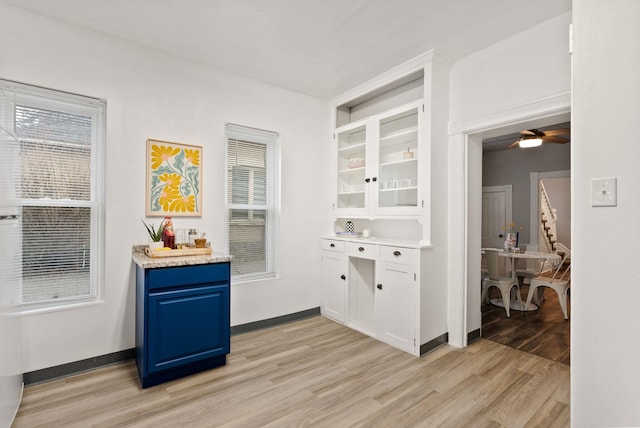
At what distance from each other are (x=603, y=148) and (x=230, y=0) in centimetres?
237

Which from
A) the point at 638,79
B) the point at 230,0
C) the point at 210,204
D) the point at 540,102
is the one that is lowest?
the point at 210,204

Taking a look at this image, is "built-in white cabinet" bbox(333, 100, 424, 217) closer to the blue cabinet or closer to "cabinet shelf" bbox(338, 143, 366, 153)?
"cabinet shelf" bbox(338, 143, 366, 153)

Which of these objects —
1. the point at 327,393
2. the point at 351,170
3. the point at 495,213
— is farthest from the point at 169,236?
the point at 495,213

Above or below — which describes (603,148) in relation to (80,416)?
above

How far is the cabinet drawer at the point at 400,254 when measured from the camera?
2.88 m

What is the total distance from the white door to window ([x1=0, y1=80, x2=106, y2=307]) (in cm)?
694

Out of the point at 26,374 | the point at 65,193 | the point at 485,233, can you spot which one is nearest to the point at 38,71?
the point at 65,193

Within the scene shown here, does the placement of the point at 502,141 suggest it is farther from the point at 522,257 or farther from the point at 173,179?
the point at 173,179

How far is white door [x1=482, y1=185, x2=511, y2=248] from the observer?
661 cm

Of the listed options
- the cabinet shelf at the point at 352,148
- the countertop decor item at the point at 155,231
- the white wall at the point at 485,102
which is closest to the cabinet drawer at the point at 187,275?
the countertop decor item at the point at 155,231

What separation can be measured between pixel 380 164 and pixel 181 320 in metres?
2.43

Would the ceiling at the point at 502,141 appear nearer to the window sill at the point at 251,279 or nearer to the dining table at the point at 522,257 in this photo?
the dining table at the point at 522,257

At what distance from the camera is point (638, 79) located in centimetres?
127

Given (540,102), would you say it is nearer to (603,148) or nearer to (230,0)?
(603,148)
